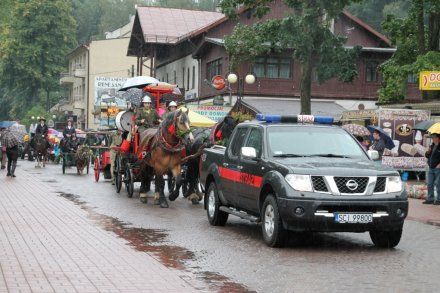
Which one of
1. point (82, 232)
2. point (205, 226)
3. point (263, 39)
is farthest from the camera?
point (263, 39)

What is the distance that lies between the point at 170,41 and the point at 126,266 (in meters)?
51.4

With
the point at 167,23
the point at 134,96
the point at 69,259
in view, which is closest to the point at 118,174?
the point at 134,96

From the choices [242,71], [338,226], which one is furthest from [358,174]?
[242,71]

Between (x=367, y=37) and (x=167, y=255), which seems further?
(x=367, y=37)

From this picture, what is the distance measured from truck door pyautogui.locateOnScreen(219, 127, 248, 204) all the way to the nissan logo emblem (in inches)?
94.9

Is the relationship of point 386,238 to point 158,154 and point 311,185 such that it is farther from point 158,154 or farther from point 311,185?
point 158,154

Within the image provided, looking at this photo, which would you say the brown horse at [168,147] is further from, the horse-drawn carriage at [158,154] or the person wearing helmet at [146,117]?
the person wearing helmet at [146,117]

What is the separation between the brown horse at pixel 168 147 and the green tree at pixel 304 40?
18.3m

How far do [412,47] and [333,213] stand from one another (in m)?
30.0

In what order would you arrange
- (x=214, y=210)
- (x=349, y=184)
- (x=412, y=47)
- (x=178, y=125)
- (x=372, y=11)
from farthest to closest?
(x=372, y=11)
(x=412, y=47)
(x=178, y=125)
(x=214, y=210)
(x=349, y=184)

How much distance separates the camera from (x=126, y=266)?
952 centimetres

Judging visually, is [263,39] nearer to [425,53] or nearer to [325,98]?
[425,53]

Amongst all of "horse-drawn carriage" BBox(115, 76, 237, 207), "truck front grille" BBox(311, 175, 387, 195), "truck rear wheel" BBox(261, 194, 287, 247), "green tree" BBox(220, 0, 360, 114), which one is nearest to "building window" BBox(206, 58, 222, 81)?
"green tree" BBox(220, 0, 360, 114)

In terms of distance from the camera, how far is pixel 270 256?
1072 centimetres
